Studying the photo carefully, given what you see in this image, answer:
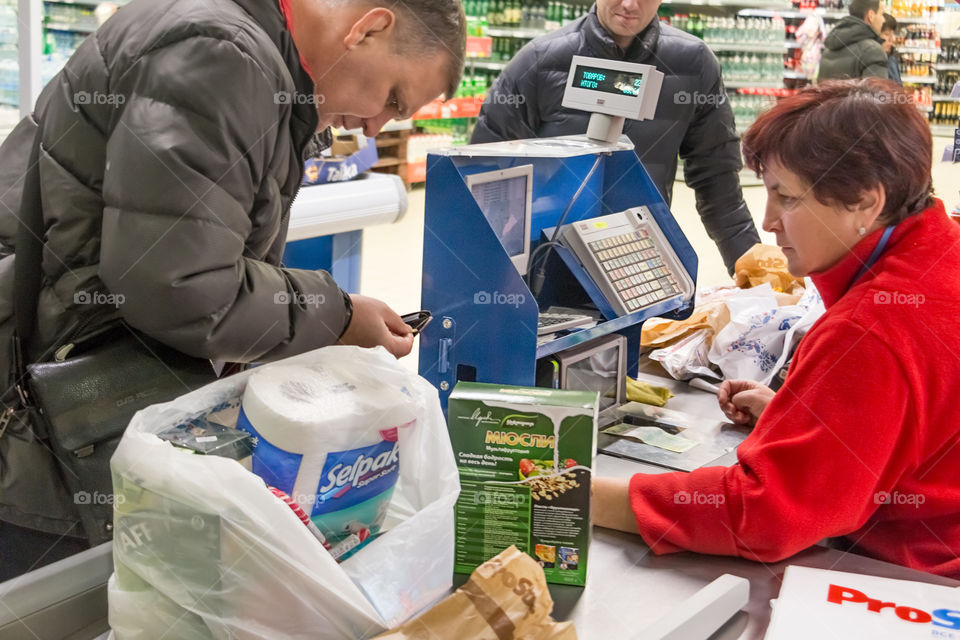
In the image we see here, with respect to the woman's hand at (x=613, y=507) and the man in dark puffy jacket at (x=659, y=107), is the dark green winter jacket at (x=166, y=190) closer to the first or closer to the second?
the woman's hand at (x=613, y=507)

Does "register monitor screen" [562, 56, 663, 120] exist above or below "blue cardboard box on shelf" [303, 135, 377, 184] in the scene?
above

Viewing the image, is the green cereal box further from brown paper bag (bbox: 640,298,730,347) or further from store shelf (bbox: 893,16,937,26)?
store shelf (bbox: 893,16,937,26)

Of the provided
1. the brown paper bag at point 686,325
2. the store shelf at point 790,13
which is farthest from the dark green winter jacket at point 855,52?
the brown paper bag at point 686,325

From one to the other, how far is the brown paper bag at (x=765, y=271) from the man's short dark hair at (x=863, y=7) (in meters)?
5.83

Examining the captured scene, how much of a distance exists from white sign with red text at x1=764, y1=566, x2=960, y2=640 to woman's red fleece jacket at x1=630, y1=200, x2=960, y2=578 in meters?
0.10

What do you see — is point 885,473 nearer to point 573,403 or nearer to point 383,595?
point 573,403

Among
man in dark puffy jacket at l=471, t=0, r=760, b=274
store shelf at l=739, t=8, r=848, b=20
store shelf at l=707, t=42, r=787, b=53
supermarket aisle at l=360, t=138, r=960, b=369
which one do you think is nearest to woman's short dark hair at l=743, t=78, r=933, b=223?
man in dark puffy jacket at l=471, t=0, r=760, b=274

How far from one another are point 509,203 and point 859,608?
Answer: 1122mm

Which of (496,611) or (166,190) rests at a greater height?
(166,190)

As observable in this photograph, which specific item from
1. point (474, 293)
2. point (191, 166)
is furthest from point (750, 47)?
point (191, 166)

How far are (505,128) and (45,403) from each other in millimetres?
2281

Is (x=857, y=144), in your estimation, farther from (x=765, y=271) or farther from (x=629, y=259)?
(x=765, y=271)

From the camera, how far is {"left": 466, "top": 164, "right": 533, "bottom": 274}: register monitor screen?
204 centimetres

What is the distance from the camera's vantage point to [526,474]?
1.38 m
